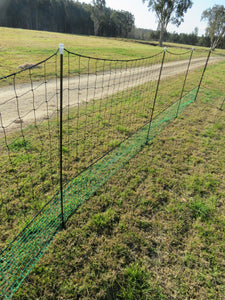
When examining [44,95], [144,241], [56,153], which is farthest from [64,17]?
[144,241]

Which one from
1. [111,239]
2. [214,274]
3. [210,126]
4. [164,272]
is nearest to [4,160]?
[111,239]

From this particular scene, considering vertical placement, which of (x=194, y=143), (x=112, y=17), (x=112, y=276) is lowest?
(x=112, y=276)

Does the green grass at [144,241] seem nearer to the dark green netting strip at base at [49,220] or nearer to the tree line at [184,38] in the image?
the dark green netting strip at base at [49,220]

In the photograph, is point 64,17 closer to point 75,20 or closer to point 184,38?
point 75,20

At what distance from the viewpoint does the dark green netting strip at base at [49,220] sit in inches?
72.0

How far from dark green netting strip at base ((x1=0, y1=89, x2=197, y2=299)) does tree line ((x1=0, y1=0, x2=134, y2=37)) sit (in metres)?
51.7

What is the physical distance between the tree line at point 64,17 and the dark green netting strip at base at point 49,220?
51743 mm

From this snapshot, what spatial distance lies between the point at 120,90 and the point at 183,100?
8.15ft

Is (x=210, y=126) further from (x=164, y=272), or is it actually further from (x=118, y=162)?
(x=164, y=272)

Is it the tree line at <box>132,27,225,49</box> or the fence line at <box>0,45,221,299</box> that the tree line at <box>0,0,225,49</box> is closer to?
the tree line at <box>132,27,225,49</box>

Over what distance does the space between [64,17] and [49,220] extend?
6599 cm

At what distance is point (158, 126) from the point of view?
4996mm

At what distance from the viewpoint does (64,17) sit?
53.8 m

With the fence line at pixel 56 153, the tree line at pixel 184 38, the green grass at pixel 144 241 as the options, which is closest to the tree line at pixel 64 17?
the tree line at pixel 184 38
